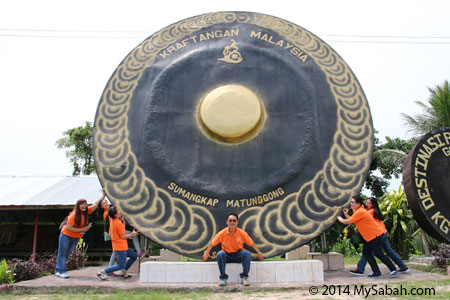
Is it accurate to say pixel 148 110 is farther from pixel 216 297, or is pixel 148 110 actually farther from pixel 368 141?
pixel 368 141

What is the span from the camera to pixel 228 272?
17.6 feet

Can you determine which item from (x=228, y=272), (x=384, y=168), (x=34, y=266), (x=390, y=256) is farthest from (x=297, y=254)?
(x=384, y=168)

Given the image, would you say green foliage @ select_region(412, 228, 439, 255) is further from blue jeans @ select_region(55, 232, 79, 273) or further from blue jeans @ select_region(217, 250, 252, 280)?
blue jeans @ select_region(55, 232, 79, 273)

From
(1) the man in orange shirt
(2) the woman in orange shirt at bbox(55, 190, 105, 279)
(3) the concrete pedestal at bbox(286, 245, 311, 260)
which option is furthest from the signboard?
(2) the woman in orange shirt at bbox(55, 190, 105, 279)

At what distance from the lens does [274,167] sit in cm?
637

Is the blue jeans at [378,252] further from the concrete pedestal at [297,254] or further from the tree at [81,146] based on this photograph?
the tree at [81,146]

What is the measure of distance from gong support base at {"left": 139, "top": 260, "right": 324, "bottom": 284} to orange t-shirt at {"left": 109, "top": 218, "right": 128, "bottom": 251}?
0.73 meters

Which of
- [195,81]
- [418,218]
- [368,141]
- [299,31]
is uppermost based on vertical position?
[299,31]

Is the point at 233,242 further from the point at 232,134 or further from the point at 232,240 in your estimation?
the point at 232,134

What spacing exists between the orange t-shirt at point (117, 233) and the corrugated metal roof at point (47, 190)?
5.99 m

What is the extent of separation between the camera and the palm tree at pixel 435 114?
1394 centimetres

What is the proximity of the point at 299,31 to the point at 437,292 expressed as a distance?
5227mm

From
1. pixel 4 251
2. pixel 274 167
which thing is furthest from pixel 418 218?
pixel 4 251

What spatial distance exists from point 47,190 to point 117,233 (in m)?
8.26
